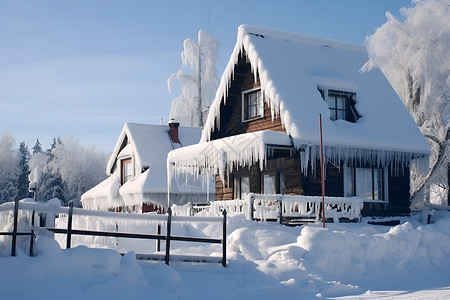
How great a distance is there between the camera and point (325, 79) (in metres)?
22.9

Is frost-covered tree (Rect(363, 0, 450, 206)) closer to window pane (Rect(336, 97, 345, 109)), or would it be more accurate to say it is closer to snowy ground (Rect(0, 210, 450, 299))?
window pane (Rect(336, 97, 345, 109))

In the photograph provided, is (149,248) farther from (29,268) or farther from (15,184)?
(15,184)

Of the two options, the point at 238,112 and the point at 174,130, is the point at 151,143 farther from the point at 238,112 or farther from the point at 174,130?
the point at 238,112

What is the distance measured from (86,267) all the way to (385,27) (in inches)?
864

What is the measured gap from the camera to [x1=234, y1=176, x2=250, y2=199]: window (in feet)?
81.6

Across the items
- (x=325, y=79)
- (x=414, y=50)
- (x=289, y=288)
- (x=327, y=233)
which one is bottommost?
(x=289, y=288)

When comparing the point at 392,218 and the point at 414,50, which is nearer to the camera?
the point at 392,218

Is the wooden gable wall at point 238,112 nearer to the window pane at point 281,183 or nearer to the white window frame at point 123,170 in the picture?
the window pane at point 281,183

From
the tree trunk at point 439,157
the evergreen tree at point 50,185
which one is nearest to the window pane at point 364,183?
the tree trunk at point 439,157

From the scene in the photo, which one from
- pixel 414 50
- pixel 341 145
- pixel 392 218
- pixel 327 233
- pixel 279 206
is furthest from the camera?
pixel 414 50

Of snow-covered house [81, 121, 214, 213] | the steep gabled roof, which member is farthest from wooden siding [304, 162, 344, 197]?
the steep gabled roof

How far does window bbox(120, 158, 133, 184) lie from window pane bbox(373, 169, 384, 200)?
16158 mm

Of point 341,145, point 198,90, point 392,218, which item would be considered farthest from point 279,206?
point 198,90

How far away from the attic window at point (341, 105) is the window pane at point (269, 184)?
334 cm
